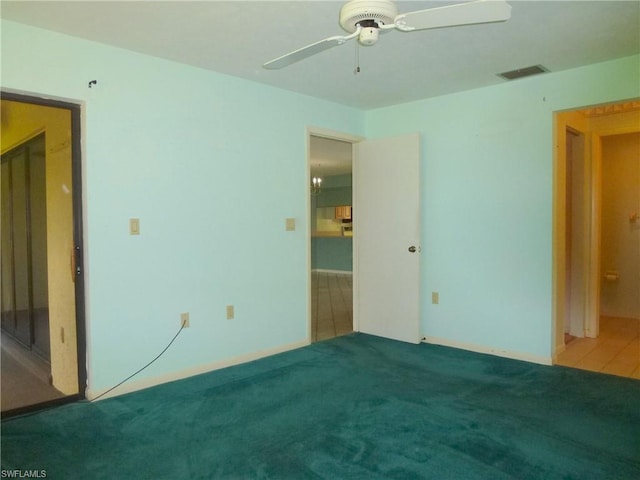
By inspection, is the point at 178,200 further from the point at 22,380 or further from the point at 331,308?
the point at 331,308

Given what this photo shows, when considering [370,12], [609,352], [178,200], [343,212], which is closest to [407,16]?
[370,12]

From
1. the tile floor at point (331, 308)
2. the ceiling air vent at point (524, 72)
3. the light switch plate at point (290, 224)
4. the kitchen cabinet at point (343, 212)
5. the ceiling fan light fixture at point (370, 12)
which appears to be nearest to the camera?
the ceiling fan light fixture at point (370, 12)

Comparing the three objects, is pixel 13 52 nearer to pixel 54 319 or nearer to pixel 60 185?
pixel 60 185

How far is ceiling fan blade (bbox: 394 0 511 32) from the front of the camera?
1701 mm

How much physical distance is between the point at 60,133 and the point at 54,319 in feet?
5.00

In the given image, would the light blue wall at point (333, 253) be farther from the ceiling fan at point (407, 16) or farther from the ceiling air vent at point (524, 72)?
the ceiling fan at point (407, 16)

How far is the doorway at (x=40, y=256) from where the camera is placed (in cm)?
282

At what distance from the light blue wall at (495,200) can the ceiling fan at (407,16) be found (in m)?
2.01

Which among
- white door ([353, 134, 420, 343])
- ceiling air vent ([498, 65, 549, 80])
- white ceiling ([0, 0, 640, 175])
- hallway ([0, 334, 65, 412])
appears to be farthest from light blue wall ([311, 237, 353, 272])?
hallway ([0, 334, 65, 412])

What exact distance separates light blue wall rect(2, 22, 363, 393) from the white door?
30.0 inches

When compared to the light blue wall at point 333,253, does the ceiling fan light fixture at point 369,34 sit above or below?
above

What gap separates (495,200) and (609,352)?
5.63ft

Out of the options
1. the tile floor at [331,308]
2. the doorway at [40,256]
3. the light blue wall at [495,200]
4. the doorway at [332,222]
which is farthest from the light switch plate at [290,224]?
the doorway at [332,222]

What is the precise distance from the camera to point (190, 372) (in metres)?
3.30
